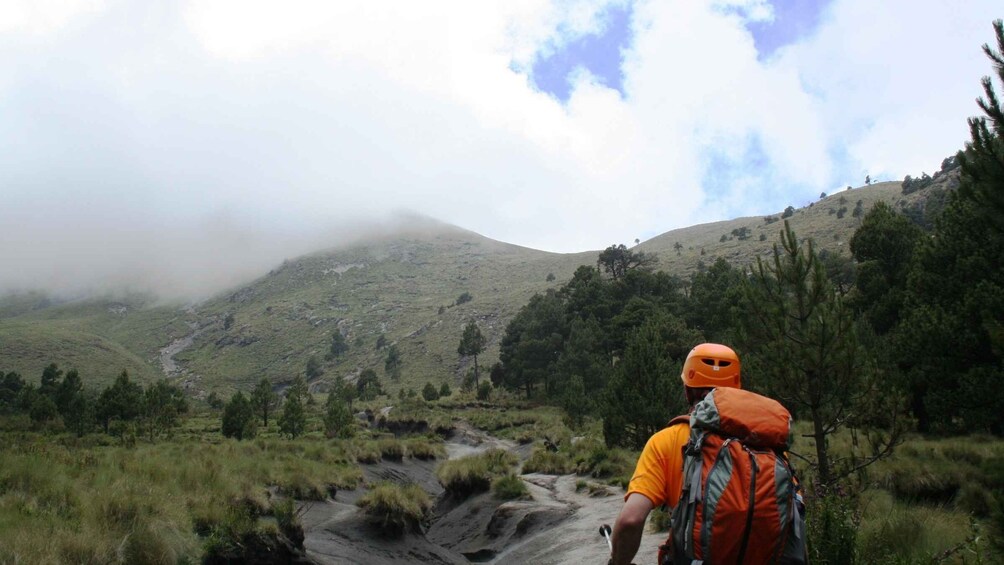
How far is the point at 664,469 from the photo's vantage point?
3.14 meters

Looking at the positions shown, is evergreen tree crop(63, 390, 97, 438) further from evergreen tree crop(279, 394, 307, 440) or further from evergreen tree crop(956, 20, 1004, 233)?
evergreen tree crop(956, 20, 1004, 233)

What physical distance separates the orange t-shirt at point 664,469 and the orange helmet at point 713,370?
394 millimetres

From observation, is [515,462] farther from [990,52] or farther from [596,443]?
[990,52]

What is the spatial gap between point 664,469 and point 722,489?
45cm

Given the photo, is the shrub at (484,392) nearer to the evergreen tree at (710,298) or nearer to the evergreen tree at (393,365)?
the evergreen tree at (710,298)

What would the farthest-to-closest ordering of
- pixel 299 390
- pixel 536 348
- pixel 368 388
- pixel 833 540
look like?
pixel 368 388
pixel 299 390
pixel 536 348
pixel 833 540

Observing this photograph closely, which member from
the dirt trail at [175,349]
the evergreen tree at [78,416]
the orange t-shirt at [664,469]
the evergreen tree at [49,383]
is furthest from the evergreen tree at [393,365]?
the orange t-shirt at [664,469]

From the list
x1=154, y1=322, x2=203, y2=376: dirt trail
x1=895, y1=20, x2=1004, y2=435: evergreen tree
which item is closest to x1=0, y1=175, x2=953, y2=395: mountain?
x1=154, y1=322, x2=203, y2=376: dirt trail

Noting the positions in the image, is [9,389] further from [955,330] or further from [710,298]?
[955,330]

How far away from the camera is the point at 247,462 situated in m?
20.6

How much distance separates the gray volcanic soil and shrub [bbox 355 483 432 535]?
0.24 m

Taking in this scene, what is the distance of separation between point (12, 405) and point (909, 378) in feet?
264

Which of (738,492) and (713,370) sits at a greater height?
(713,370)

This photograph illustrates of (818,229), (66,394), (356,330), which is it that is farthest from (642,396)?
(356,330)
